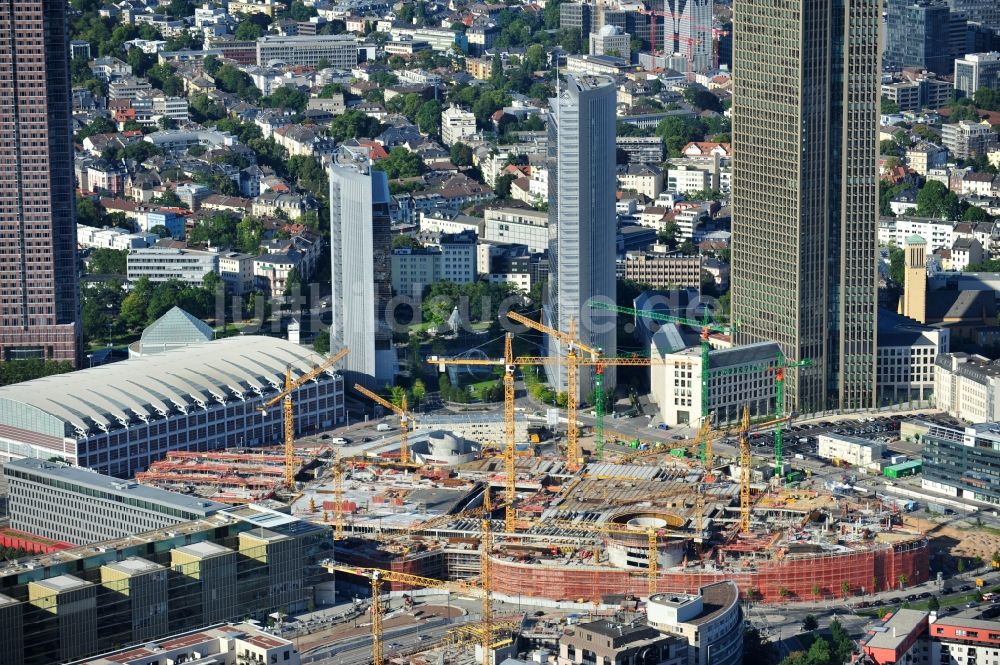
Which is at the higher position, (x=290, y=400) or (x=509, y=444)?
(x=290, y=400)

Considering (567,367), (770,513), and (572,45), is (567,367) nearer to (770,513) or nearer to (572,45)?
(770,513)

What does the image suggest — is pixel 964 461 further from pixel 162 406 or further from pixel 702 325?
pixel 162 406

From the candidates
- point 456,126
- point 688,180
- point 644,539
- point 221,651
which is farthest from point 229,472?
point 456,126

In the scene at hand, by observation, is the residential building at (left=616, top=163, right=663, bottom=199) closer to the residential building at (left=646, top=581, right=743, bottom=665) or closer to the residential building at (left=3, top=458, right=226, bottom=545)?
the residential building at (left=3, top=458, right=226, bottom=545)

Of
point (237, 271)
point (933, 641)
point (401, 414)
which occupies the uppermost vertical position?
point (237, 271)

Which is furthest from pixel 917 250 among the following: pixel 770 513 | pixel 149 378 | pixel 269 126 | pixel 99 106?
pixel 99 106

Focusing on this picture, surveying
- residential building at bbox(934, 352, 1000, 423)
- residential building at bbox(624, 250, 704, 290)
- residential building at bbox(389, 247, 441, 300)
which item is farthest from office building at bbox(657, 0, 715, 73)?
residential building at bbox(934, 352, 1000, 423)

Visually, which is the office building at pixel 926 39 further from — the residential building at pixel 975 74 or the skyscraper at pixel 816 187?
the skyscraper at pixel 816 187
